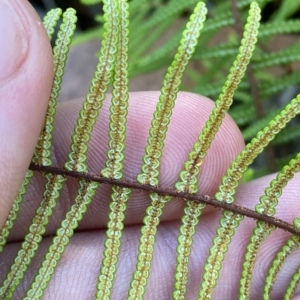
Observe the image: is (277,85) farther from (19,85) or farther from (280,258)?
(19,85)

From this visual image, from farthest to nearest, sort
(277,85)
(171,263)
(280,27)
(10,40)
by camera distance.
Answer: (277,85) < (280,27) < (171,263) < (10,40)

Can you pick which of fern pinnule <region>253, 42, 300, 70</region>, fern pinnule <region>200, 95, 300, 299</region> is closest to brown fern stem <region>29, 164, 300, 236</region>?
fern pinnule <region>200, 95, 300, 299</region>

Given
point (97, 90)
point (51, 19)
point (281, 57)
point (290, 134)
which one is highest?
point (281, 57)

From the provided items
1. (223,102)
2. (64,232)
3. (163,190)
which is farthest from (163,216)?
(223,102)

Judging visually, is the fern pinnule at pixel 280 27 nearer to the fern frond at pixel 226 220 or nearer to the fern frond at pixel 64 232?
the fern frond at pixel 226 220

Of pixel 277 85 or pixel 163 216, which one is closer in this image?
pixel 163 216

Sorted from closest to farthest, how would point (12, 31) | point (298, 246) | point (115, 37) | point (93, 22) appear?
1. point (12, 31)
2. point (115, 37)
3. point (298, 246)
4. point (93, 22)

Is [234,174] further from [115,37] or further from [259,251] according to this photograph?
[115,37]

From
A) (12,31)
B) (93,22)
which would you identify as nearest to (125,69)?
(12,31)
